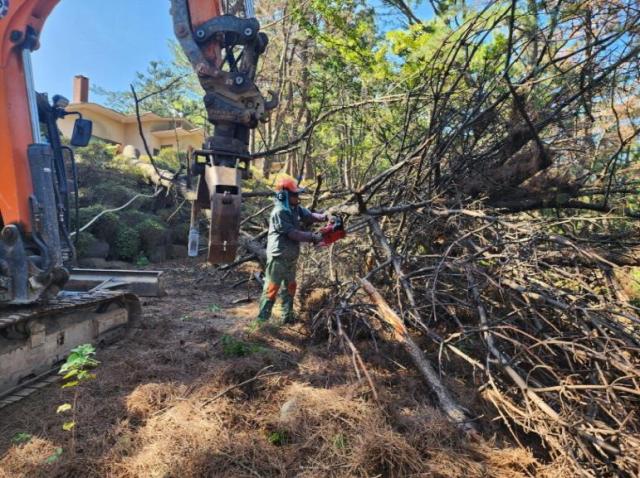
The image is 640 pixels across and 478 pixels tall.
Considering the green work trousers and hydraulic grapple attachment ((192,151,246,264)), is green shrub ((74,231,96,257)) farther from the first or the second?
hydraulic grapple attachment ((192,151,246,264))

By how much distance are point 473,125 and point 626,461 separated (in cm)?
418

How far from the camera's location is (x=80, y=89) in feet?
90.8

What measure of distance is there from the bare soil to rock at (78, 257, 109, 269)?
525 cm

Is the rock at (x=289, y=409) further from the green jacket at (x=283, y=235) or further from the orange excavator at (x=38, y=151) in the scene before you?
the green jacket at (x=283, y=235)

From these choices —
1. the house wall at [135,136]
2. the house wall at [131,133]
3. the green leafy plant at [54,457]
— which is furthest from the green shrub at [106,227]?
the house wall at [135,136]

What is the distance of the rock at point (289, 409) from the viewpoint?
9.89 feet

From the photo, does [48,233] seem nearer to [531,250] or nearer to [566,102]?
[531,250]

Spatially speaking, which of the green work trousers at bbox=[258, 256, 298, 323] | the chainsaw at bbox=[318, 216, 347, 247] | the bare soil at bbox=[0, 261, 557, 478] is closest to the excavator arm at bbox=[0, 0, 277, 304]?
the bare soil at bbox=[0, 261, 557, 478]

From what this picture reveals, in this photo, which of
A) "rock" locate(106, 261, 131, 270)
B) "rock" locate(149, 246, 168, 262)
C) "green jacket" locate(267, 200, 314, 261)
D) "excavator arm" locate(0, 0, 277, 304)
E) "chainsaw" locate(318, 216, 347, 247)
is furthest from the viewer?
"rock" locate(149, 246, 168, 262)

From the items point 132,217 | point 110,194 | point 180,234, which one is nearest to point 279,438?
point 132,217

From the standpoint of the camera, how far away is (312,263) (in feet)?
19.7

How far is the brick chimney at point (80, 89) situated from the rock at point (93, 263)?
72.8 ft

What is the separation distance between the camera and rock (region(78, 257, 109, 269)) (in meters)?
8.88

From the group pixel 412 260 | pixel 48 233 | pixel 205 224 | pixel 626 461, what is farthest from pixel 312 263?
pixel 205 224
